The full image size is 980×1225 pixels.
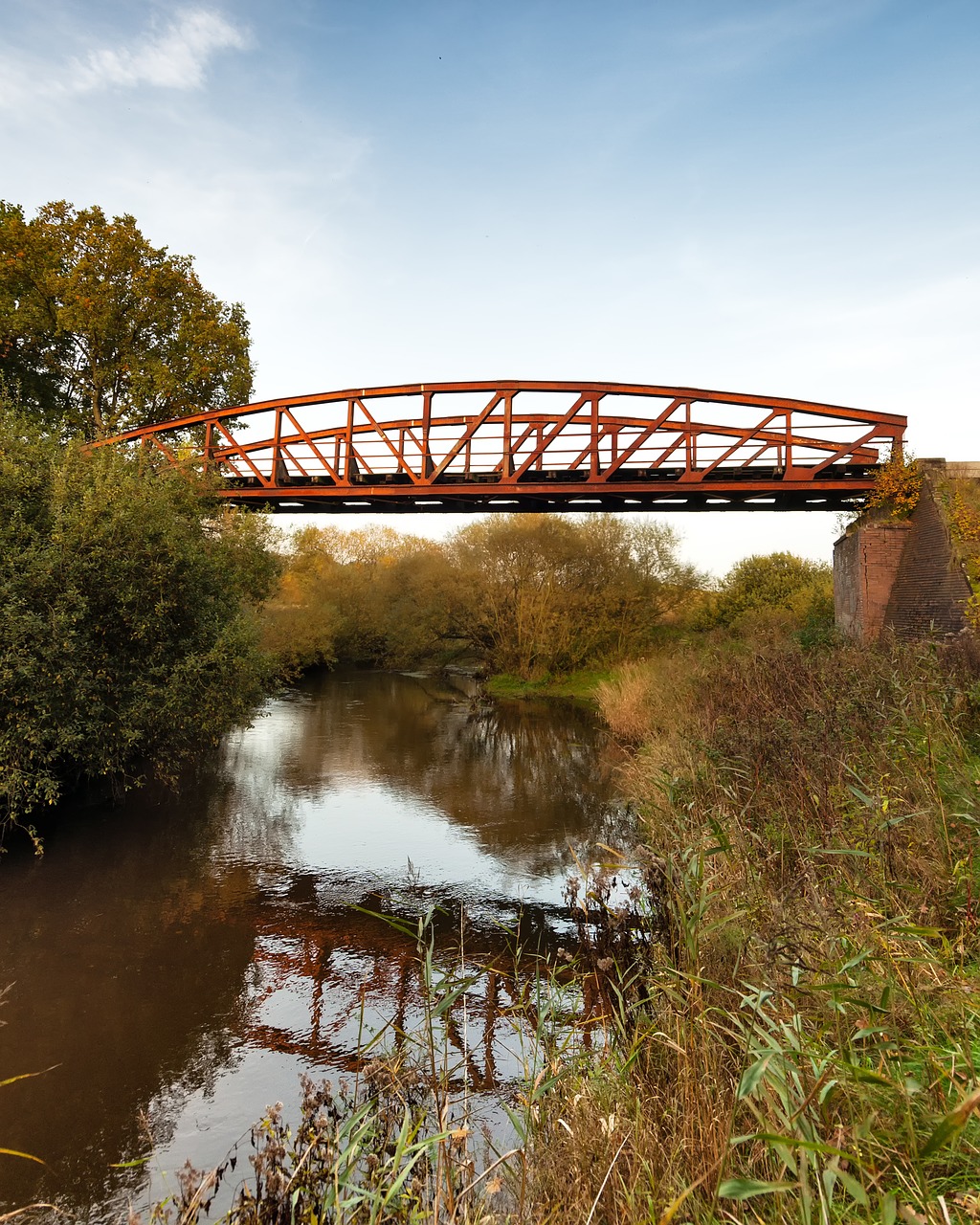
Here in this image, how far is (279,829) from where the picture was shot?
12.8m

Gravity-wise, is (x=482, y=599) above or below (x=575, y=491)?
below

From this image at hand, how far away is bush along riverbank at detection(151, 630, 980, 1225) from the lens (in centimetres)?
242

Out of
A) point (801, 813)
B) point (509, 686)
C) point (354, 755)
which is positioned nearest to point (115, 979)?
point (801, 813)

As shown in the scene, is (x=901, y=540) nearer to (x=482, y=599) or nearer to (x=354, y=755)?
(x=354, y=755)

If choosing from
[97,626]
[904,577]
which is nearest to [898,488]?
[904,577]

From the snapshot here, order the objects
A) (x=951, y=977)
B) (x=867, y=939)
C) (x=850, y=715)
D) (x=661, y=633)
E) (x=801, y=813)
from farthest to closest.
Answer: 1. (x=661, y=633)
2. (x=850, y=715)
3. (x=801, y=813)
4. (x=867, y=939)
5. (x=951, y=977)

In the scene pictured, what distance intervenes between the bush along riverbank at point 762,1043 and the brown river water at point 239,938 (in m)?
0.63

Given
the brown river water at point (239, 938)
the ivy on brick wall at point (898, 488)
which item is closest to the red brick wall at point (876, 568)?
the ivy on brick wall at point (898, 488)

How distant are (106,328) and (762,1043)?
25.3 m

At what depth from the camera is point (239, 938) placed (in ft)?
27.9

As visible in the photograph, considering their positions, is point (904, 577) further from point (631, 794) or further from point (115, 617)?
point (115, 617)

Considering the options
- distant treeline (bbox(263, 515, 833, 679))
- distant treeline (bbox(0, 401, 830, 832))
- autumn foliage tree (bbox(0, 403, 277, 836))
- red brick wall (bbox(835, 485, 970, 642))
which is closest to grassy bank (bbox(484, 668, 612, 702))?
distant treeline (bbox(263, 515, 833, 679))

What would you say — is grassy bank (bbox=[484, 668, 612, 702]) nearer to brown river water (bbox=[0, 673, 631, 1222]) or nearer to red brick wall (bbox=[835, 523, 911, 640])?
red brick wall (bbox=[835, 523, 911, 640])

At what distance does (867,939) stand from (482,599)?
29.9m
